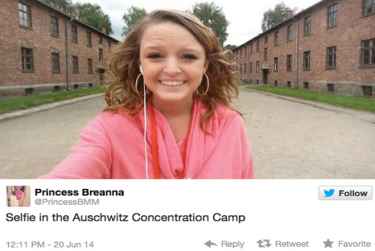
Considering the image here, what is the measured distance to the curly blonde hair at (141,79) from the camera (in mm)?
652

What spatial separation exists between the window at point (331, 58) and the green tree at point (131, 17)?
840 millimetres

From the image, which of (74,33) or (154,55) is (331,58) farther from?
(74,33)

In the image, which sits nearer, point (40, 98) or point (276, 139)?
point (40, 98)

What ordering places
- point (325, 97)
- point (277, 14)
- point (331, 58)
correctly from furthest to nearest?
1. point (325, 97)
2. point (331, 58)
3. point (277, 14)

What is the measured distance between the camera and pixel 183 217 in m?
0.63

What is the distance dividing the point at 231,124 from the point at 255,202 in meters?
0.20

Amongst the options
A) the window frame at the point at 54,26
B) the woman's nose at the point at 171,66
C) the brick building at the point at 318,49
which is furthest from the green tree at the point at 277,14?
the window frame at the point at 54,26

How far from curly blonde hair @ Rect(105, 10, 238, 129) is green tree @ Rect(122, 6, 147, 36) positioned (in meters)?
0.06

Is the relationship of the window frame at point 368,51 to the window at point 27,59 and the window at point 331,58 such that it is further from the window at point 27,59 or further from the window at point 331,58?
the window at point 27,59

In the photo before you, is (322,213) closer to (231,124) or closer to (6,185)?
(231,124)

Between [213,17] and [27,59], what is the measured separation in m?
0.66

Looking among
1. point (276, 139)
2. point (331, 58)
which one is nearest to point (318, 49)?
point (331, 58)

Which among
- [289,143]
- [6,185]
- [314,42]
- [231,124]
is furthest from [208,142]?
[289,143]

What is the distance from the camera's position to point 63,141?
1.90m
